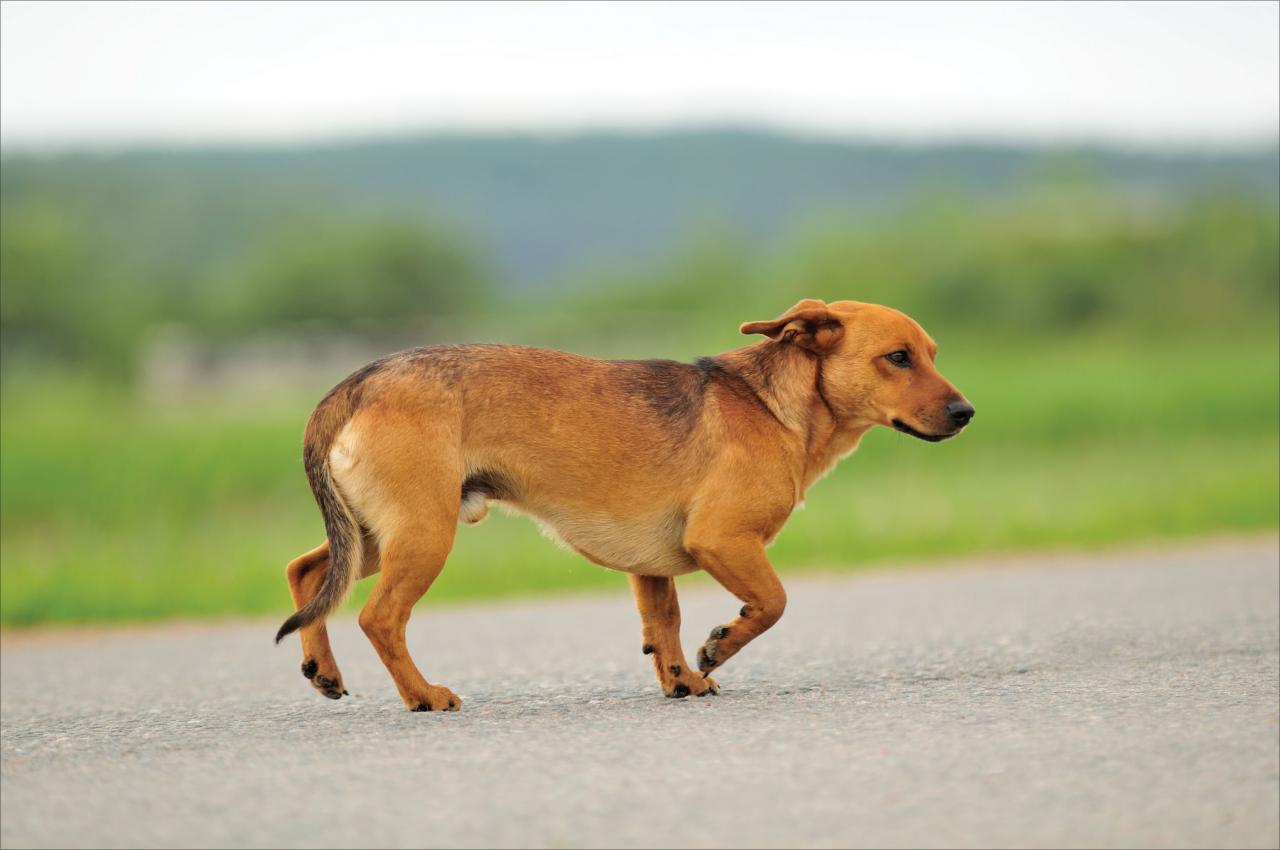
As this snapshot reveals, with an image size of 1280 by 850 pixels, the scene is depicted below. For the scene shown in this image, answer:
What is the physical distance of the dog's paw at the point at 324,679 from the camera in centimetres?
584

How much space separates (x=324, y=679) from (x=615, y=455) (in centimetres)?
141

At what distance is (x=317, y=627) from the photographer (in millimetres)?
5816

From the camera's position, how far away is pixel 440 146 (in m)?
127

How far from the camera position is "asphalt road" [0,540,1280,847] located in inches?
154

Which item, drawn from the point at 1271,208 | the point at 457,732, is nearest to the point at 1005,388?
the point at 1271,208

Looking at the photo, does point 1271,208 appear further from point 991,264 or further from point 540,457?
point 540,457

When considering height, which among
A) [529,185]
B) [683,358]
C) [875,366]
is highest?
[529,185]

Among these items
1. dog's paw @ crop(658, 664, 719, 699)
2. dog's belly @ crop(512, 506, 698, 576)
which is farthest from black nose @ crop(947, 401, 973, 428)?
dog's paw @ crop(658, 664, 719, 699)

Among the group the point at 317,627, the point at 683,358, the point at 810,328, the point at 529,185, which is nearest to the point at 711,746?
the point at 317,627

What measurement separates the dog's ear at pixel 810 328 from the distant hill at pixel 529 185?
85.7 meters

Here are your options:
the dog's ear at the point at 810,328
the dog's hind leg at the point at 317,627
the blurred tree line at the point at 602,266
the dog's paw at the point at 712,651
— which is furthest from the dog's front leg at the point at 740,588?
the blurred tree line at the point at 602,266

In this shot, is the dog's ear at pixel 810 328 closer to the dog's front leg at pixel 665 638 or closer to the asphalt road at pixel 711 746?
the dog's front leg at pixel 665 638

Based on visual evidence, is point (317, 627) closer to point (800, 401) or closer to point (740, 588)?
point (740, 588)

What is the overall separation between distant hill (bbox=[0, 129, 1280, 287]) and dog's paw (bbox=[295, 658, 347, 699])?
86.1 meters
